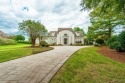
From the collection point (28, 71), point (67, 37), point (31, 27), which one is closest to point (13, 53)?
point (28, 71)

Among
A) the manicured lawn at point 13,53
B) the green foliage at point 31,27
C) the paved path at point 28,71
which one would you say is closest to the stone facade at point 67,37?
the green foliage at point 31,27

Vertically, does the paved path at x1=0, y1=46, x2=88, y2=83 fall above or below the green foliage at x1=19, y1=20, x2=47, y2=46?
below

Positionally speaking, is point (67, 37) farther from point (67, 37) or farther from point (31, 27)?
point (31, 27)

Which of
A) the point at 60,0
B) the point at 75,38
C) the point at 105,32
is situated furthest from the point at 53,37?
the point at 60,0

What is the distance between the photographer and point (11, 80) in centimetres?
437

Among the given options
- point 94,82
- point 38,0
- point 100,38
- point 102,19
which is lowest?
point 94,82

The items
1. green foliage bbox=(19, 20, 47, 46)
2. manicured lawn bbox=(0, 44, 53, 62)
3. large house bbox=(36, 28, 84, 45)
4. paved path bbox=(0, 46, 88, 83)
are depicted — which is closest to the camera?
paved path bbox=(0, 46, 88, 83)

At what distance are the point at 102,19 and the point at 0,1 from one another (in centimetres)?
2341

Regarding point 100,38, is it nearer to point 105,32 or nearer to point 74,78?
point 105,32

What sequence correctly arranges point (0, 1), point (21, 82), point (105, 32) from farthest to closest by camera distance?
1. point (105, 32)
2. point (0, 1)
3. point (21, 82)

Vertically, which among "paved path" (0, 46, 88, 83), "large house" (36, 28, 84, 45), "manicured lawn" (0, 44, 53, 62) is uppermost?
"large house" (36, 28, 84, 45)

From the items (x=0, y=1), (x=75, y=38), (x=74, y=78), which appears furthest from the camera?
(x=75, y=38)

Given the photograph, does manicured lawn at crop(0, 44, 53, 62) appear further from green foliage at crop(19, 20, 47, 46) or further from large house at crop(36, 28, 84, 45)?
large house at crop(36, 28, 84, 45)

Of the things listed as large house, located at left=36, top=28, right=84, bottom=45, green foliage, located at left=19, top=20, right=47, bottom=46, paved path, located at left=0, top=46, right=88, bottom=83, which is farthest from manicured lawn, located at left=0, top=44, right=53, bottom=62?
large house, located at left=36, top=28, right=84, bottom=45
